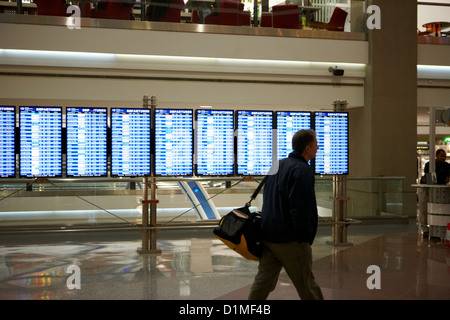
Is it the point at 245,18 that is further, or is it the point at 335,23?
the point at 335,23

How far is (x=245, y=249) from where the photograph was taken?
149 inches

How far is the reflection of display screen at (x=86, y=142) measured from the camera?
6.53m

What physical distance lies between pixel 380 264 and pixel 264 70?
4966 mm

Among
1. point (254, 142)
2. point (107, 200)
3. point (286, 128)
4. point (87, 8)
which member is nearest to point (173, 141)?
point (254, 142)

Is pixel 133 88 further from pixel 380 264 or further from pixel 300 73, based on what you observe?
pixel 380 264

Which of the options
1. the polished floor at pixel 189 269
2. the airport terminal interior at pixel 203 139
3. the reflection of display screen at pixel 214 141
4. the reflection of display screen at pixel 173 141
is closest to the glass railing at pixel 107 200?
the airport terminal interior at pixel 203 139

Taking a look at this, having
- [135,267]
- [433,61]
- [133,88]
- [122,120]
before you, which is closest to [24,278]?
[135,267]

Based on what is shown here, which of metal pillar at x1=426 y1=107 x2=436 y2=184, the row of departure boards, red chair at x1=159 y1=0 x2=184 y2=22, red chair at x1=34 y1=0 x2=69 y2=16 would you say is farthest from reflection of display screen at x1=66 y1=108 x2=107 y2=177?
metal pillar at x1=426 y1=107 x2=436 y2=184

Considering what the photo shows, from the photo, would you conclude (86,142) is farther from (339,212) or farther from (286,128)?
(339,212)

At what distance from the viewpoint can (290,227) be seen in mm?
3693

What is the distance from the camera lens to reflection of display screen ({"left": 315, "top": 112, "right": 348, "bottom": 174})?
740 cm

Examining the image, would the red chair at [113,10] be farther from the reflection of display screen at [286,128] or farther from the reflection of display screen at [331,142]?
the reflection of display screen at [331,142]

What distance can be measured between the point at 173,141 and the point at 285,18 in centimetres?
475

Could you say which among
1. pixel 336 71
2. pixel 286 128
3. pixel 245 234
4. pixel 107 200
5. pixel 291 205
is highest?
pixel 336 71
